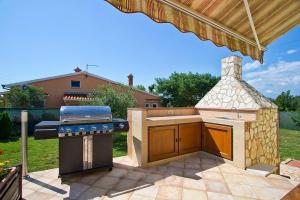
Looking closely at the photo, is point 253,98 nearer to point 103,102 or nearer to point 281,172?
point 281,172

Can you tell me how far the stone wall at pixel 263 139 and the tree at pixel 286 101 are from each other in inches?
895

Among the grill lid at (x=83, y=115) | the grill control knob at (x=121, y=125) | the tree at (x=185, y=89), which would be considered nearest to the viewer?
the grill lid at (x=83, y=115)

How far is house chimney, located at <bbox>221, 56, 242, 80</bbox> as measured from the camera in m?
6.67

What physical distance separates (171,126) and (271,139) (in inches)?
150

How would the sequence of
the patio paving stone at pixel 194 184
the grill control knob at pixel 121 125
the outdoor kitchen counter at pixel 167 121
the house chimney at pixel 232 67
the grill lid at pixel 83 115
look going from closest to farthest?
the patio paving stone at pixel 194 184 < the grill lid at pixel 83 115 < the grill control knob at pixel 121 125 < the outdoor kitchen counter at pixel 167 121 < the house chimney at pixel 232 67

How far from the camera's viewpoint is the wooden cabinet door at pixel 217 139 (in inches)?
199

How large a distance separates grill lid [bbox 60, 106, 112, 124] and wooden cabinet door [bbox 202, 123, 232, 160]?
3.25 meters

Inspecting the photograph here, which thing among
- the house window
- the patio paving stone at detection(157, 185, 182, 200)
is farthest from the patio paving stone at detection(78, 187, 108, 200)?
the house window

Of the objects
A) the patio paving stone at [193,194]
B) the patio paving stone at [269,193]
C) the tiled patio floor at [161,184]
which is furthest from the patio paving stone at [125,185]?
the patio paving stone at [269,193]

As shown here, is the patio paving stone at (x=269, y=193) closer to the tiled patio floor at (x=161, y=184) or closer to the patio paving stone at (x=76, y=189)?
the tiled patio floor at (x=161, y=184)

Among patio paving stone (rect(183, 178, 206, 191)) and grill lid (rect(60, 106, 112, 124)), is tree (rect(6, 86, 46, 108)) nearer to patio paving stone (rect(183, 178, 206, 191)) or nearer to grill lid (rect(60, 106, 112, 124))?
grill lid (rect(60, 106, 112, 124))

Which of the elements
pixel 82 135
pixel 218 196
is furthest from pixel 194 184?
pixel 82 135

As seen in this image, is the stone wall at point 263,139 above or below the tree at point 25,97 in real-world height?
below

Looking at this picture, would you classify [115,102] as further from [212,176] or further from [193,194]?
[193,194]
